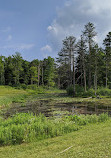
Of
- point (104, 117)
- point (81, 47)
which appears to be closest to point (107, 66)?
point (81, 47)

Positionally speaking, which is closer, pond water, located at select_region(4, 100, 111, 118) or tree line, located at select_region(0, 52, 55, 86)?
pond water, located at select_region(4, 100, 111, 118)

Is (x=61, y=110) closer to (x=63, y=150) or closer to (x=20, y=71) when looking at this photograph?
(x=63, y=150)

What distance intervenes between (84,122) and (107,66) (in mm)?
32530

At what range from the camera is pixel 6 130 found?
6082mm

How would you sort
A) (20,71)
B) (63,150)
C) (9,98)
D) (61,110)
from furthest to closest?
(20,71)
(9,98)
(61,110)
(63,150)

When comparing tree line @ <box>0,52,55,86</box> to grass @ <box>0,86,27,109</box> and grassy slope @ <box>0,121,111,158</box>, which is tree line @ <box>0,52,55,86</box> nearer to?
grass @ <box>0,86,27,109</box>

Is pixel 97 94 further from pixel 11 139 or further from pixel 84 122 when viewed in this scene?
pixel 11 139

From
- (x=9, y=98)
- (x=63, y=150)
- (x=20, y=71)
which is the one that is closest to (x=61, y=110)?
(x=63, y=150)

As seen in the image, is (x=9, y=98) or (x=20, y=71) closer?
(x=9, y=98)

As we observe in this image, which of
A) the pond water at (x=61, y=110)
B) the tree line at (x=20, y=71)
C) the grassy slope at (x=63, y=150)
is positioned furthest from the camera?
the tree line at (x=20, y=71)

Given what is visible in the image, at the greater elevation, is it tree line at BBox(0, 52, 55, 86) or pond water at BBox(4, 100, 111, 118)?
tree line at BBox(0, 52, 55, 86)

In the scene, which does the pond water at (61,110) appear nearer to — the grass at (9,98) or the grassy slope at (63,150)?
the grass at (9,98)

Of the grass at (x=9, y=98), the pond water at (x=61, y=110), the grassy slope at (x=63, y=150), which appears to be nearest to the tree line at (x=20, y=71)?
the grass at (x=9, y=98)

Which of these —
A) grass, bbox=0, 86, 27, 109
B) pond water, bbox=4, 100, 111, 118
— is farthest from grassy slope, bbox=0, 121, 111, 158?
Answer: grass, bbox=0, 86, 27, 109
